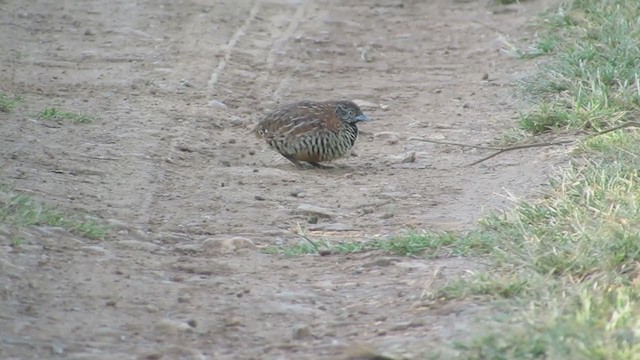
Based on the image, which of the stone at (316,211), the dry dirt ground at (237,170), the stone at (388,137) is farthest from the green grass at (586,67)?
the stone at (316,211)

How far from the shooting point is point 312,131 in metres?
7.92

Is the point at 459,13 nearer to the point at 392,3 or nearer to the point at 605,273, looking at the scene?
the point at 392,3

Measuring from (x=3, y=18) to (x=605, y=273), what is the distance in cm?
761

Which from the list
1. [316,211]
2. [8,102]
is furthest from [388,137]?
[8,102]

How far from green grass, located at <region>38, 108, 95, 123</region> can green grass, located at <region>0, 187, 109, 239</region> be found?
211 centimetres

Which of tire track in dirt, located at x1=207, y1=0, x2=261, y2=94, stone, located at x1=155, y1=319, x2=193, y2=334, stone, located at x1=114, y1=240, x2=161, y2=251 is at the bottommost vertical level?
tire track in dirt, located at x1=207, y1=0, x2=261, y2=94

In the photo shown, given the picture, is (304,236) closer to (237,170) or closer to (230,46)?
(237,170)

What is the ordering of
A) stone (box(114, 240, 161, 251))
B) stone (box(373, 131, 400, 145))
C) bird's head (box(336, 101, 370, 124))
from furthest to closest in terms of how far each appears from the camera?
1. stone (box(373, 131, 400, 145))
2. bird's head (box(336, 101, 370, 124))
3. stone (box(114, 240, 161, 251))

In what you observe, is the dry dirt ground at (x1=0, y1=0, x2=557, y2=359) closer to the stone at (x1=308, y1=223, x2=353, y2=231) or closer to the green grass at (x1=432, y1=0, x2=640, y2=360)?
the stone at (x1=308, y1=223, x2=353, y2=231)

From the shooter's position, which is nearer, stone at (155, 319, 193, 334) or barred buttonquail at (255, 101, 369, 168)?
stone at (155, 319, 193, 334)

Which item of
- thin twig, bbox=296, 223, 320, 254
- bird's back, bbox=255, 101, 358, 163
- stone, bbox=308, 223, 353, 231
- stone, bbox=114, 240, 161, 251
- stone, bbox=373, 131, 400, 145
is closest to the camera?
stone, bbox=114, 240, 161, 251

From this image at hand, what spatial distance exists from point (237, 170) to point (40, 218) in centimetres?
196

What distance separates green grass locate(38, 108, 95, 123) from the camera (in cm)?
840

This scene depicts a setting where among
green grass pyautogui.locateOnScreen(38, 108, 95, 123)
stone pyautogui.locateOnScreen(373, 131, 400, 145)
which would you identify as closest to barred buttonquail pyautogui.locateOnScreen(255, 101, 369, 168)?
stone pyautogui.locateOnScreen(373, 131, 400, 145)
